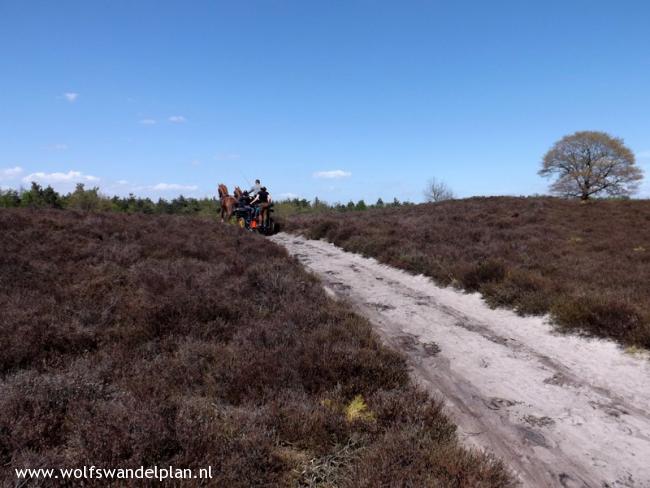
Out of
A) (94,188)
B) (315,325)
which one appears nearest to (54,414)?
(315,325)

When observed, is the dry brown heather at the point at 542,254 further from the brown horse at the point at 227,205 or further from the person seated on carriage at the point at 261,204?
the brown horse at the point at 227,205

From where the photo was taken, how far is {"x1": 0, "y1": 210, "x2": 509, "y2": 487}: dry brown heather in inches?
130

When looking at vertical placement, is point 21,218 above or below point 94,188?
below

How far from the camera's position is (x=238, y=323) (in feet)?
22.3

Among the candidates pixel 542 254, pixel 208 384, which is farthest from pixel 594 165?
pixel 208 384

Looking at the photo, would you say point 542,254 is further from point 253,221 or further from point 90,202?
point 90,202

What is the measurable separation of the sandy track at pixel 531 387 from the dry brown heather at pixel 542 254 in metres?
0.62

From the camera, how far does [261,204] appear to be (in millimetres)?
21969

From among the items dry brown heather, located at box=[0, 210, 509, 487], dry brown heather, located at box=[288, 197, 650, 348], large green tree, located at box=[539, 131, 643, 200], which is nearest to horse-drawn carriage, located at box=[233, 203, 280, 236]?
dry brown heather, located at box=[288, 197, 650, 348]

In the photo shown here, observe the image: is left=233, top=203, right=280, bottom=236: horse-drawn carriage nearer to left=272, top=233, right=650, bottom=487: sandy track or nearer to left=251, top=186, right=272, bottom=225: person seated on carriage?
left=251, top=186, right=272, bottom=225: person seated on carriage

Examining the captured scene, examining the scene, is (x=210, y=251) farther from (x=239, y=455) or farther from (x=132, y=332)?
(x=239, y=455)

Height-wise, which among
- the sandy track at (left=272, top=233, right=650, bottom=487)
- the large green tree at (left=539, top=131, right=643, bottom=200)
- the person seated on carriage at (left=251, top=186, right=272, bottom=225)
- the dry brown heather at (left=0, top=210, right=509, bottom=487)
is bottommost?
the sandy track at (left=272, top=233, right=650, bottom=487)

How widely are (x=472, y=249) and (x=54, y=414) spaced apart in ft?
41.5

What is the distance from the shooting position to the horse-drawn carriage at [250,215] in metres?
22.5
